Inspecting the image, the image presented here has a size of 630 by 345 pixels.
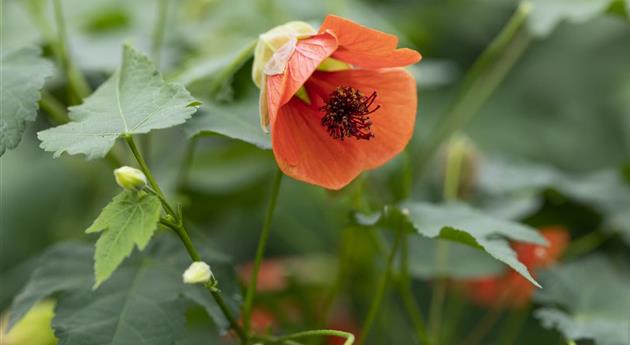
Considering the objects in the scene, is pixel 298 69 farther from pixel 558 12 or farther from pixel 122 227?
pixel 558 12

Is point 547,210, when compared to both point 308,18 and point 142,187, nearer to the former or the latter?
point 308,18

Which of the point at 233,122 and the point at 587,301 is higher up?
the point at 233,122

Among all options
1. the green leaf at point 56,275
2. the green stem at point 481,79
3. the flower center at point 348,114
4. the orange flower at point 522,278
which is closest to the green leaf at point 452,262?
the orange flower at point 522,278

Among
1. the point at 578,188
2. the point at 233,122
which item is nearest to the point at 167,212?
the point at 233,122

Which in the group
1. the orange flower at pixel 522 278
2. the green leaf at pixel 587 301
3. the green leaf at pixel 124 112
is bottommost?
the orange flower at pixel 522 278

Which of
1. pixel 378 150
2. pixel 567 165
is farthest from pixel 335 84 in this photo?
pixel 567 165

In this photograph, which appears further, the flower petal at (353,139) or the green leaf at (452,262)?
the green leaf at (452,262)

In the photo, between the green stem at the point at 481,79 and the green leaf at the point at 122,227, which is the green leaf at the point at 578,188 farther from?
the green leaf at the point at 122,227
